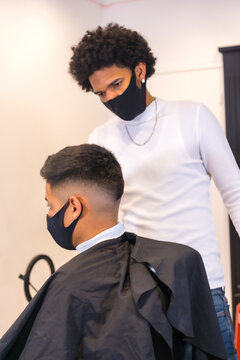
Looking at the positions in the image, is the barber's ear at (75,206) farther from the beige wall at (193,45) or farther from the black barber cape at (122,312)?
the beige wall at (193,45)

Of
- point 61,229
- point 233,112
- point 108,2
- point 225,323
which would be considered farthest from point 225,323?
point 108,2

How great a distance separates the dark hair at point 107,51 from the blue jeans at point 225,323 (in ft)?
2.95

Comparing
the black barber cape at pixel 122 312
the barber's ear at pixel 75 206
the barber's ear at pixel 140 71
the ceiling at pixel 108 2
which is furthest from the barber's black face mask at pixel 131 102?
the ceiling at pixel 108 2

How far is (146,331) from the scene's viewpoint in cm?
101

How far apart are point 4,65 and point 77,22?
0.88 m

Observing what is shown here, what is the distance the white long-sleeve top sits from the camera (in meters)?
1.49

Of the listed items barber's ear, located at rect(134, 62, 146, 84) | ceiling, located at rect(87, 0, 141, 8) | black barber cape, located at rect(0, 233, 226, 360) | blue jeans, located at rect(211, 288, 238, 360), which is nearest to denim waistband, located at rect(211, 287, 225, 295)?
blue jeans, located at rect(211, 288, 238, 360)

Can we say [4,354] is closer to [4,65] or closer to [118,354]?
[118,354]

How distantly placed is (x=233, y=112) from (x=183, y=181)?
184 centimetres

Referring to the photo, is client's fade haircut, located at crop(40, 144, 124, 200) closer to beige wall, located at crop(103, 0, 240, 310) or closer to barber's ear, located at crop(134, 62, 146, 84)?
barber's ear, located at crop(134, 62, 146, 84)

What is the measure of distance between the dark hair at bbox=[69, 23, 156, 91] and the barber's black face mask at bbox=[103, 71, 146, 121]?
8 centimetres

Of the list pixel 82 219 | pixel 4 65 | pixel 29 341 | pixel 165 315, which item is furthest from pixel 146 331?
pixel 4 65

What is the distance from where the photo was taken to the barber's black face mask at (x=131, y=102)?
1660mm

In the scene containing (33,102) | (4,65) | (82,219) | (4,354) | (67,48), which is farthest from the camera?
(67,48)
